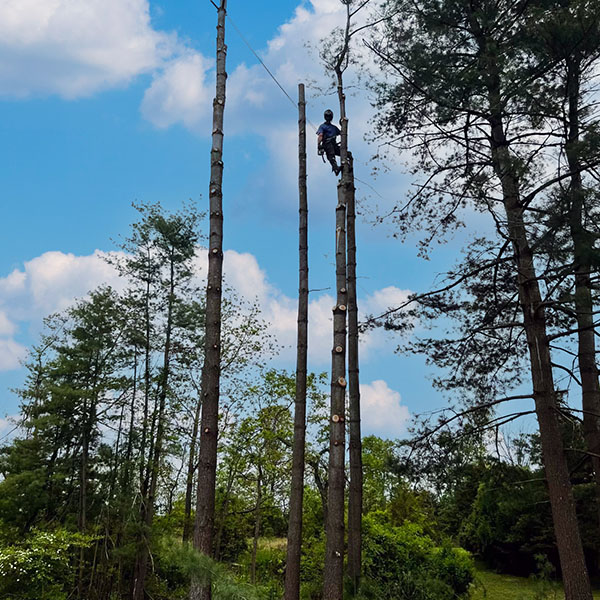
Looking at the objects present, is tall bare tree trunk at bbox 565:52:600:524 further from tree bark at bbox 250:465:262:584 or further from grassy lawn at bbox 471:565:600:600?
tree bark at bbox 250:465:262:584

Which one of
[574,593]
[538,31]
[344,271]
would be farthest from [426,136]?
[574,593]

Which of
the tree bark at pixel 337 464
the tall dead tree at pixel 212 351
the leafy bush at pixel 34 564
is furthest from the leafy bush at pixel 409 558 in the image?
the tall dead tree at pixel 212 351

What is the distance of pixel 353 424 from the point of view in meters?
9.93

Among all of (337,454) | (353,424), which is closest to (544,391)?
(337,454)

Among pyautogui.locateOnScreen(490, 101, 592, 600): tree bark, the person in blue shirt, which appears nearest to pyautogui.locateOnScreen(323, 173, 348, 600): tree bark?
the person in blue shirt

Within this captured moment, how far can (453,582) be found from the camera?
46.5 ft

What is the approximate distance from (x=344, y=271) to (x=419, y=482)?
3501mm

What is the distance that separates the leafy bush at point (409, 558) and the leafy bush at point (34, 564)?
6393 mm

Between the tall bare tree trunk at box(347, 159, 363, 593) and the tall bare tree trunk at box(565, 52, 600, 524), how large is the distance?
11.8ft

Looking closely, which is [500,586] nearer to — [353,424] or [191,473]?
[191,473]

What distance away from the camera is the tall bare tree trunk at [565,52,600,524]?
7723 mm

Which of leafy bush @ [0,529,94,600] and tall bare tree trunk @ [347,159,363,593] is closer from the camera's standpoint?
tall bare tree trunk @ [347,159,363,593]

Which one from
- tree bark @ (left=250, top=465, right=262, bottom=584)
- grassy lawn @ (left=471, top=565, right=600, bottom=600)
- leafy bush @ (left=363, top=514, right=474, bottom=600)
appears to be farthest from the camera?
grassy lawn @ (left=471, top=565, right=600, bottom=600)

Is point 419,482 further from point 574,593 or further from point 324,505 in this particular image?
point 324,505
